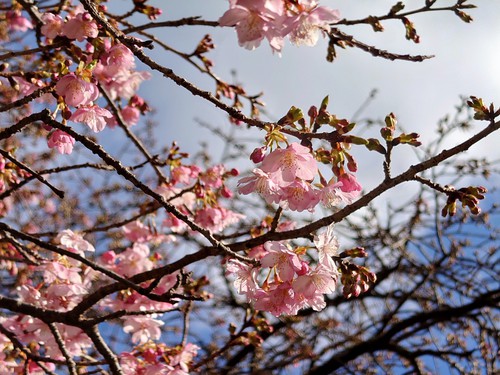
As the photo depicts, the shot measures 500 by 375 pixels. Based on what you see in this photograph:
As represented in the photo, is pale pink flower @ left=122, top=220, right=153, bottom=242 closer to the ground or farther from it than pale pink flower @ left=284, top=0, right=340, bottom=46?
farther from it

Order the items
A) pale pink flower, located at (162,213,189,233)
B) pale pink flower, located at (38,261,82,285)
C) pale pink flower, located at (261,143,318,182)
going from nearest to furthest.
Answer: pale pink flower, located at (261,143,318,182) < pale pink flower, located at (38,261,82,285) < pale pink flower, located at (162,213,189,233)

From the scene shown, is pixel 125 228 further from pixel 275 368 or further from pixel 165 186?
pixel 275 368

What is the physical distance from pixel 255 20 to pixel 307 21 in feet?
0.42

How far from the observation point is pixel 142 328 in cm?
268

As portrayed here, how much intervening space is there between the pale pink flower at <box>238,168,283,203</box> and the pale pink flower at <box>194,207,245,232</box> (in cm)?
118

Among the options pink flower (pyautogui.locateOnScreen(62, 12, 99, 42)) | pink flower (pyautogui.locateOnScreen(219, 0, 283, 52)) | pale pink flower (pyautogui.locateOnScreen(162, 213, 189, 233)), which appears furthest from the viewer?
pale pink flower (pyautogui.locateOnScreen(162, 213, 189, 233))

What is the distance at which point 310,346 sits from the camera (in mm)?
4879

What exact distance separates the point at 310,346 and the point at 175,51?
10.0ft

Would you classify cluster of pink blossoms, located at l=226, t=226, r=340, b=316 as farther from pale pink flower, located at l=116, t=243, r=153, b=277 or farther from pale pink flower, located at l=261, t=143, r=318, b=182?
pale pink flower, located at l=116, t=243, r=153, b=277

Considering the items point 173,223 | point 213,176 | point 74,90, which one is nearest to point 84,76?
point 74,90

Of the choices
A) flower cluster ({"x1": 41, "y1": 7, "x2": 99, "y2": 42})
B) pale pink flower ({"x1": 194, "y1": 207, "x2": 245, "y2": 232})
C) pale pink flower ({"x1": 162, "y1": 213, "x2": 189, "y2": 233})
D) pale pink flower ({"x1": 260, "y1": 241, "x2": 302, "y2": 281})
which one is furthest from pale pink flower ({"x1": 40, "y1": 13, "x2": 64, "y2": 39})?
pale pink flower ({"x1": 260, "y1": 241, "x2": 302, "y2": 281})

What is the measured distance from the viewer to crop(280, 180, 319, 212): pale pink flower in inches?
63.9

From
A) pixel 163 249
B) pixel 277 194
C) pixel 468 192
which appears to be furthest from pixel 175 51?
pixel 163 249

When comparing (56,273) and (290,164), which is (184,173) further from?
(290,164)
